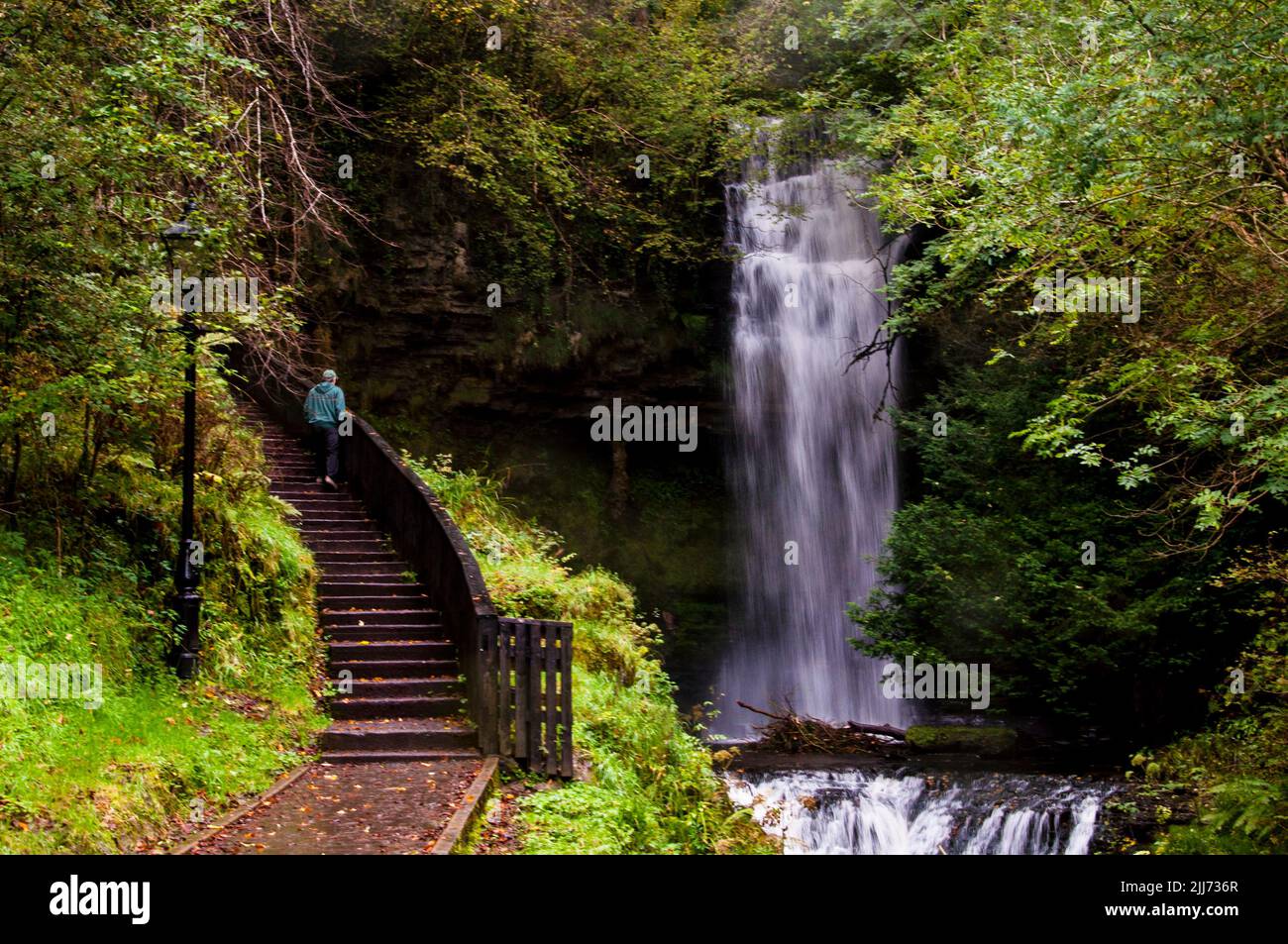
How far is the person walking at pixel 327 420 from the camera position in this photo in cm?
1616

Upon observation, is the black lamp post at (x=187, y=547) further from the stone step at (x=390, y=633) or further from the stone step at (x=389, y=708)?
the stone step at (x=390, y=633)

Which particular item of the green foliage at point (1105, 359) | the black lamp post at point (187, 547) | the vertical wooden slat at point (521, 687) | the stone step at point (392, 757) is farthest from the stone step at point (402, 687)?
the green foliage at point (1105, 359)

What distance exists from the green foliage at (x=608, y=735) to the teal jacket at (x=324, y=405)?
206cm

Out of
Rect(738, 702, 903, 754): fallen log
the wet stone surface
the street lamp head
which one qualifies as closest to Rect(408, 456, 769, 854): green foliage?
the wet stone surface

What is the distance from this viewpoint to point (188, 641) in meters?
9.59

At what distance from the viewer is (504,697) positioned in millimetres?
9742

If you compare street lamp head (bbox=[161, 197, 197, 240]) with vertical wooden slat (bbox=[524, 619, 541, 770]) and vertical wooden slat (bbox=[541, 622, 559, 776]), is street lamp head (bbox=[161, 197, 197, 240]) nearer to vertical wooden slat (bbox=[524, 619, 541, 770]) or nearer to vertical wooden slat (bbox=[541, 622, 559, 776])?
vertical wooden slat (bbox=[524, 619, 541, 770])

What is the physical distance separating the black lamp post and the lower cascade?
6.59 meters

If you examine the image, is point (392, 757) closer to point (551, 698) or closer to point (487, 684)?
point (487, 684)

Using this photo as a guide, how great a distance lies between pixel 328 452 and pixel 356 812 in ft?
31.0

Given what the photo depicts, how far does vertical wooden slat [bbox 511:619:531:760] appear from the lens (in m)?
9.67

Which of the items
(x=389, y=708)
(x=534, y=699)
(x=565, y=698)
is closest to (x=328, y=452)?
(x=389, y=708)

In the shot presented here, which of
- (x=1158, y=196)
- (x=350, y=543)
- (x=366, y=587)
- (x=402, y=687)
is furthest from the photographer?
(x=350, y=543)

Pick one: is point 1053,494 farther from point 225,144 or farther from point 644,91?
point 225,144
